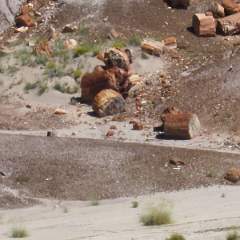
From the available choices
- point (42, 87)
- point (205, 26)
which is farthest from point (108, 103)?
point (205, 26)

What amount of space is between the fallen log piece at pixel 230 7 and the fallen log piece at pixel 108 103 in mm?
8514

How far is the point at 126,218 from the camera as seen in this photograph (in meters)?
16.5

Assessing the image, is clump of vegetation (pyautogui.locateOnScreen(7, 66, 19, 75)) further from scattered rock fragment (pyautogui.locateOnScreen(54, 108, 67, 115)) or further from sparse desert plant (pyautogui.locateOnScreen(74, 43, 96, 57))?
scattered rock fragment (pyautogui.locateOnScreen(54, 108, 67, 115))

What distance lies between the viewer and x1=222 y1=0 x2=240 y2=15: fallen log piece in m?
36.2

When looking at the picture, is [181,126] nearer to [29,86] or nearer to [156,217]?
[29,86]

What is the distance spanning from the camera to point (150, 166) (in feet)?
73.4

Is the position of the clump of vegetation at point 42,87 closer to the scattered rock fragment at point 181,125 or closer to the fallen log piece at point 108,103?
the fallen log piece at point 108,103

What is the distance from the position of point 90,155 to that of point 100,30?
1330cm

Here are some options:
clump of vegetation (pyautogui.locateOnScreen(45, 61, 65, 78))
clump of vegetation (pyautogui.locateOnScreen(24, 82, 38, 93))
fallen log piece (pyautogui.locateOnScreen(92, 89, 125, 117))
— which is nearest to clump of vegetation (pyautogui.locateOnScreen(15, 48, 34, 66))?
clump of vegetation (pyautogui.locateOnScreen(45, 61, 65, 78))

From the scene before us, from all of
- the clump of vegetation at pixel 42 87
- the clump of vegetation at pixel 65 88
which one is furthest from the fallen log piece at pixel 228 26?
the clump of vegetation at pixel 42 87

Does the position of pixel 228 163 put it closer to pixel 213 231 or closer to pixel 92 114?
pixel 92 114

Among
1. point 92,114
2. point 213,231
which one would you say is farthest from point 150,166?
point 213,231

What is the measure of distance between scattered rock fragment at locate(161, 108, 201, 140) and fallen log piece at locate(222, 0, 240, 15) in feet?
33.9

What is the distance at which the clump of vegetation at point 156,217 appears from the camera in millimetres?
15352
